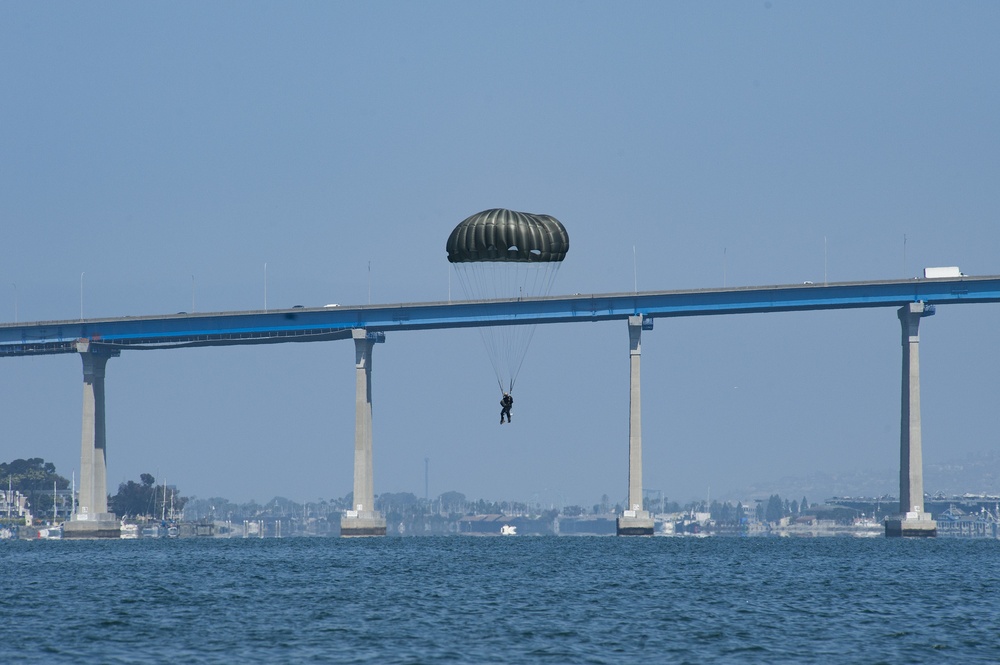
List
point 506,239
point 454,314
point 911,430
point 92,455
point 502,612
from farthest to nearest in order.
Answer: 1. point 92,455
2. point 454,314
3. point 911,430
4. point 506,239
5. point 502,612

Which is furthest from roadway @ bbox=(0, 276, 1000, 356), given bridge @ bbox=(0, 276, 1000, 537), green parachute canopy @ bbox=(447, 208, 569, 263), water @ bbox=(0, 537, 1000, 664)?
green parachute canopy @ bbox=(447, 208, 569, 263)

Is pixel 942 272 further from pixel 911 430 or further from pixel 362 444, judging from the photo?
pixel 362 444

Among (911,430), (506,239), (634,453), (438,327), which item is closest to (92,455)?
(438,327)

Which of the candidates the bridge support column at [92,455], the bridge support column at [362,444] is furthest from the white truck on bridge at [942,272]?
the bridge support column at [92,455]

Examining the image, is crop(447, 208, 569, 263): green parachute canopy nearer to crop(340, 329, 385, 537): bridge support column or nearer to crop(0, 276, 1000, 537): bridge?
crop(0, 276, 1000, 537): bridge

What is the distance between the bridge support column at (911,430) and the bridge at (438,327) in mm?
81

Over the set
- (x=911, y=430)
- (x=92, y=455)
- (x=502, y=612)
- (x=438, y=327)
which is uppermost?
(x=438, y=327)

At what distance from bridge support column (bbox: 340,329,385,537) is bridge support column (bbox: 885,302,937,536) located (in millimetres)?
44731

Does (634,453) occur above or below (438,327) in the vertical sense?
below

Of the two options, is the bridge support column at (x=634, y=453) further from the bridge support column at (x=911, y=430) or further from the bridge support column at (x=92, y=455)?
the bridge support column at (x=92, y=455)

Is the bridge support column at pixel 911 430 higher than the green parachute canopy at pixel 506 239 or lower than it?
lower

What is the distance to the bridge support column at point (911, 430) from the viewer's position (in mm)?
116250

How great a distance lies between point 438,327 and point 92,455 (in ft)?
118

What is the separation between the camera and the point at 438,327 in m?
126
